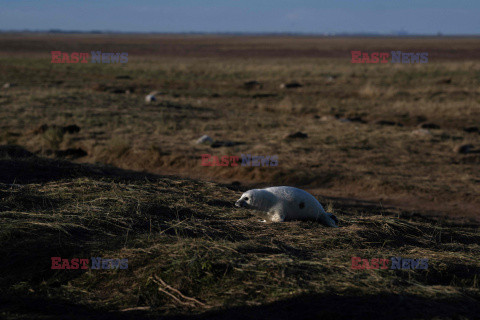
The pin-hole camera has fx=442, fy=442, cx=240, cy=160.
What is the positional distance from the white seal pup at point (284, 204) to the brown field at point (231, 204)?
0.81ft

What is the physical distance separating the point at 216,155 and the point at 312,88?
16931mm

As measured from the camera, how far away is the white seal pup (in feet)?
17.5

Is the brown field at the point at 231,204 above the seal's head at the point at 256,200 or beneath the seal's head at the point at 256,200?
beneath

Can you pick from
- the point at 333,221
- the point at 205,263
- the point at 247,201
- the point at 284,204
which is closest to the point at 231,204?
the point at 247,201

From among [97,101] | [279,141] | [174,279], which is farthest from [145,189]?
[97,101]

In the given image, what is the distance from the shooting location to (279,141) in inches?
524

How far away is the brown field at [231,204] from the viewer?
138 inches

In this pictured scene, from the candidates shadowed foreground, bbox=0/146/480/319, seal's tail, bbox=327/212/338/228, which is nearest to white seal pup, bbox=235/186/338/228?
seal's tail, bbox=327/212/338/228

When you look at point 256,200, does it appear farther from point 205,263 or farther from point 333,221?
point 205,263

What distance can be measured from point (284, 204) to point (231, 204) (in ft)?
3.24

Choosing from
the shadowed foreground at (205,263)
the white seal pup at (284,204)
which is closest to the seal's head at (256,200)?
the white seal pup at (284,204)

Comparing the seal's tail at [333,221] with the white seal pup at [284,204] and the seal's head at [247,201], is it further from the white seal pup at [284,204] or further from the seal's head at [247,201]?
the seal's head at [247,201]

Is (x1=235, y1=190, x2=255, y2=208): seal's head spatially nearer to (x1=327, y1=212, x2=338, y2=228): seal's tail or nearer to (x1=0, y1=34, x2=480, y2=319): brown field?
(x1=0, y1=34, x2=480, y2=319): brown field

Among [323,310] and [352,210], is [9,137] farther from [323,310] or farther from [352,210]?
[323,310]
